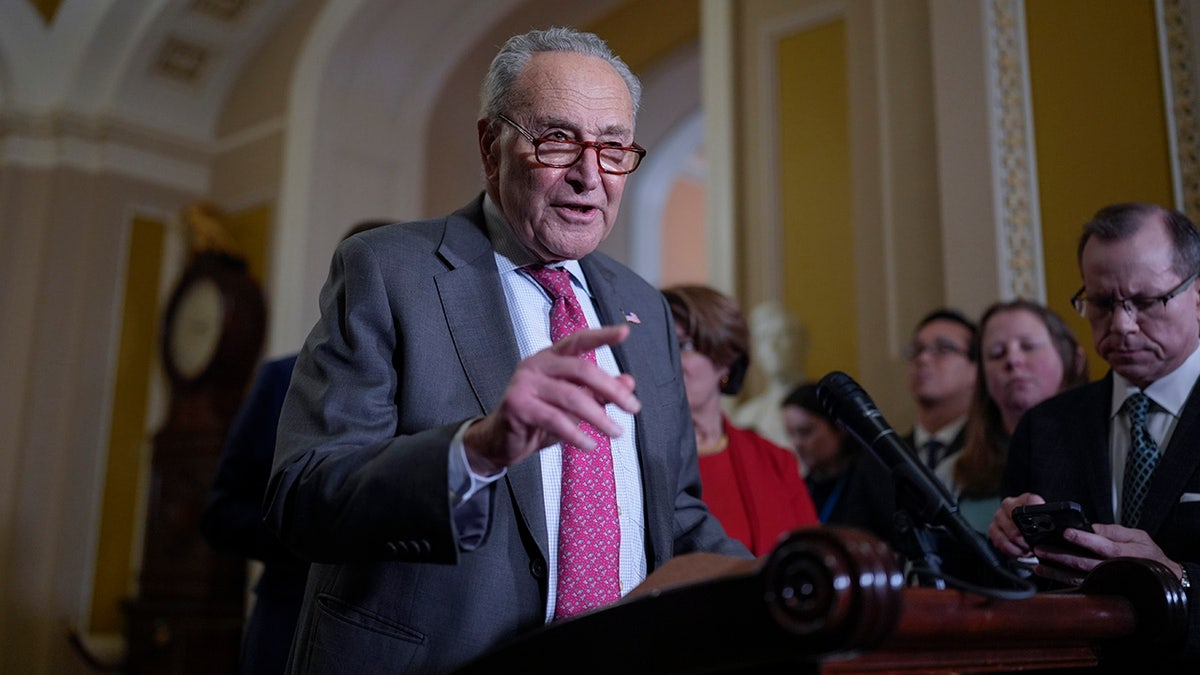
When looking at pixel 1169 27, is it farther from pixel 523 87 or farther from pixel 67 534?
pixel 67 534

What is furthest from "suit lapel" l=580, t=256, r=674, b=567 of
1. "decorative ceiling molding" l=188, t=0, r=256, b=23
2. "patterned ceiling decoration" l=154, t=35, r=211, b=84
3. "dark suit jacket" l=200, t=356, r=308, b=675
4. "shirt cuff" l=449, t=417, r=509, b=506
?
"patterned ceiling decoration" l=154, t=35, r=211, b=84

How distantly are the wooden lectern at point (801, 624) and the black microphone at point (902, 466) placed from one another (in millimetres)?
102

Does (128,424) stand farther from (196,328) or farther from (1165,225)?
(1165,225)

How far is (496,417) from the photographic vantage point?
41.7 inches

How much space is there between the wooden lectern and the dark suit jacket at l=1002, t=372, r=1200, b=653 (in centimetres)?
71

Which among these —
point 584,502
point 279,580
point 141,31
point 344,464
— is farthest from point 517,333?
point 141,31

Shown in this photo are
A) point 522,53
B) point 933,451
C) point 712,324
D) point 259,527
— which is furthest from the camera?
point 933,451

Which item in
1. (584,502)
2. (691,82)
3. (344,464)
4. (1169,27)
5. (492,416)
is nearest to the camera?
(492,416)

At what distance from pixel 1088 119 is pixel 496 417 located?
308 centimetres

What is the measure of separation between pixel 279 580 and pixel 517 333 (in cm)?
133

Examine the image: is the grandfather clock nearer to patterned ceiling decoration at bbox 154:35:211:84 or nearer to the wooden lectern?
patterned ceiling decoration at bbox 154:35:211:84

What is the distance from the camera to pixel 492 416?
1.07 m

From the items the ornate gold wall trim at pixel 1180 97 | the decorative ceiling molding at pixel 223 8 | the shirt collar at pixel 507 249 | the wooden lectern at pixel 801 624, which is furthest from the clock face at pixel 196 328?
the wooden lectern at pixel 801 624

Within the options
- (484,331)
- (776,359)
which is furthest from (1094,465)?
(776,359)
